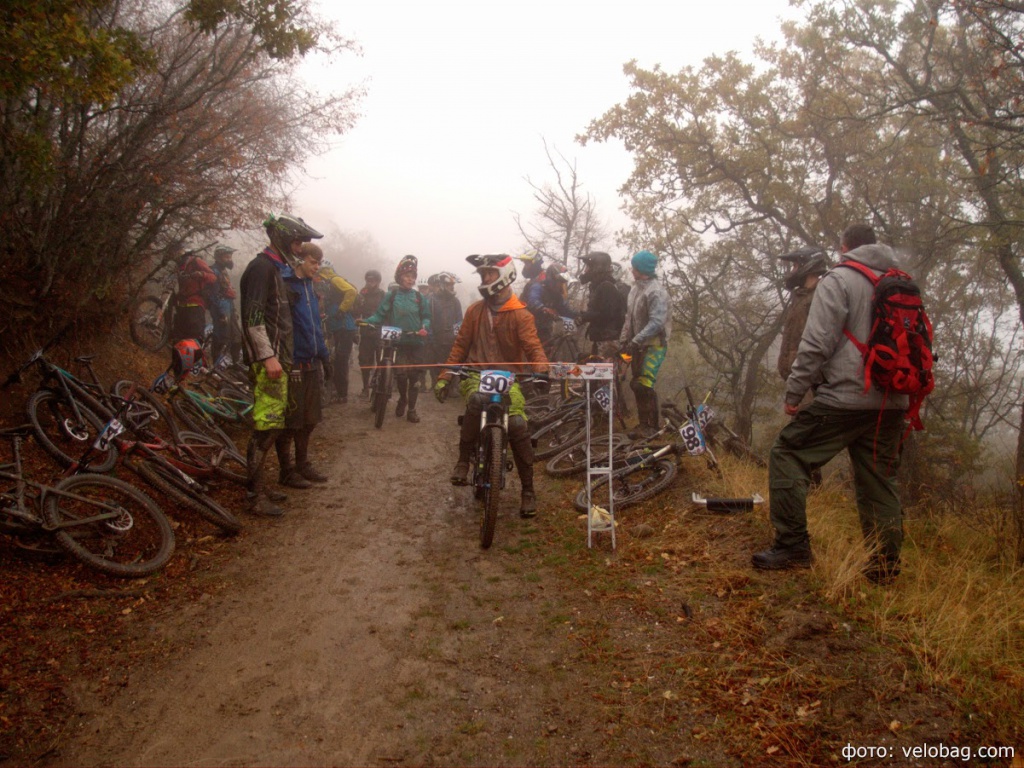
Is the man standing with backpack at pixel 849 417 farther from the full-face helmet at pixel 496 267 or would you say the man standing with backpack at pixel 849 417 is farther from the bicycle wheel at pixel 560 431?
the bicycle wheel at pixel 560 431

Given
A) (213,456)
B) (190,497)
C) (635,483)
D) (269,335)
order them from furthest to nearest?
(213,456)
(635,483)
(269,335)
(190,497)

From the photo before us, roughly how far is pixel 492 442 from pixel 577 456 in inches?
81.7

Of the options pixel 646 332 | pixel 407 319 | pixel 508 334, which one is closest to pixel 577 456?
pixel 646 332

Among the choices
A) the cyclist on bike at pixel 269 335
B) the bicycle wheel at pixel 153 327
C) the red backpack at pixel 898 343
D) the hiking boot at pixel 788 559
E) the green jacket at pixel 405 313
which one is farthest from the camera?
the bicycle wheel at pixel 153 327

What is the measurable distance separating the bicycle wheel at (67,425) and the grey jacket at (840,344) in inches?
209

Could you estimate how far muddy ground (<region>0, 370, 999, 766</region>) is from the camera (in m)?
2.66

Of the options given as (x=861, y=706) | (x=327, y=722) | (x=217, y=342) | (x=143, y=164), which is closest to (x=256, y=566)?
(x=327, y=722)

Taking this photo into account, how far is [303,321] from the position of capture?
5.47 metres

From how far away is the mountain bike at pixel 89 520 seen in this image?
3.79 m

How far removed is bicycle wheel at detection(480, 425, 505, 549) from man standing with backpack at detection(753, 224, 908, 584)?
1.94 m

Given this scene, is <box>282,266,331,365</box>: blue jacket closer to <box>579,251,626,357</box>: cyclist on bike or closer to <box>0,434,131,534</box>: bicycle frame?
<box>0,434,131,534</box>: bicycle frame

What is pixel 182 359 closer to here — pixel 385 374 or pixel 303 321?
pixel 303 321

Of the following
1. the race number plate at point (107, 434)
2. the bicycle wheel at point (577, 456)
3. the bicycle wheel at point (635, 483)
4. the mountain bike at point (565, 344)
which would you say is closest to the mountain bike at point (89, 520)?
the race number plate at point (107, 434)

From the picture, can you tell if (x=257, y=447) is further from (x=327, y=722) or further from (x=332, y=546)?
(x=327, y=722)
